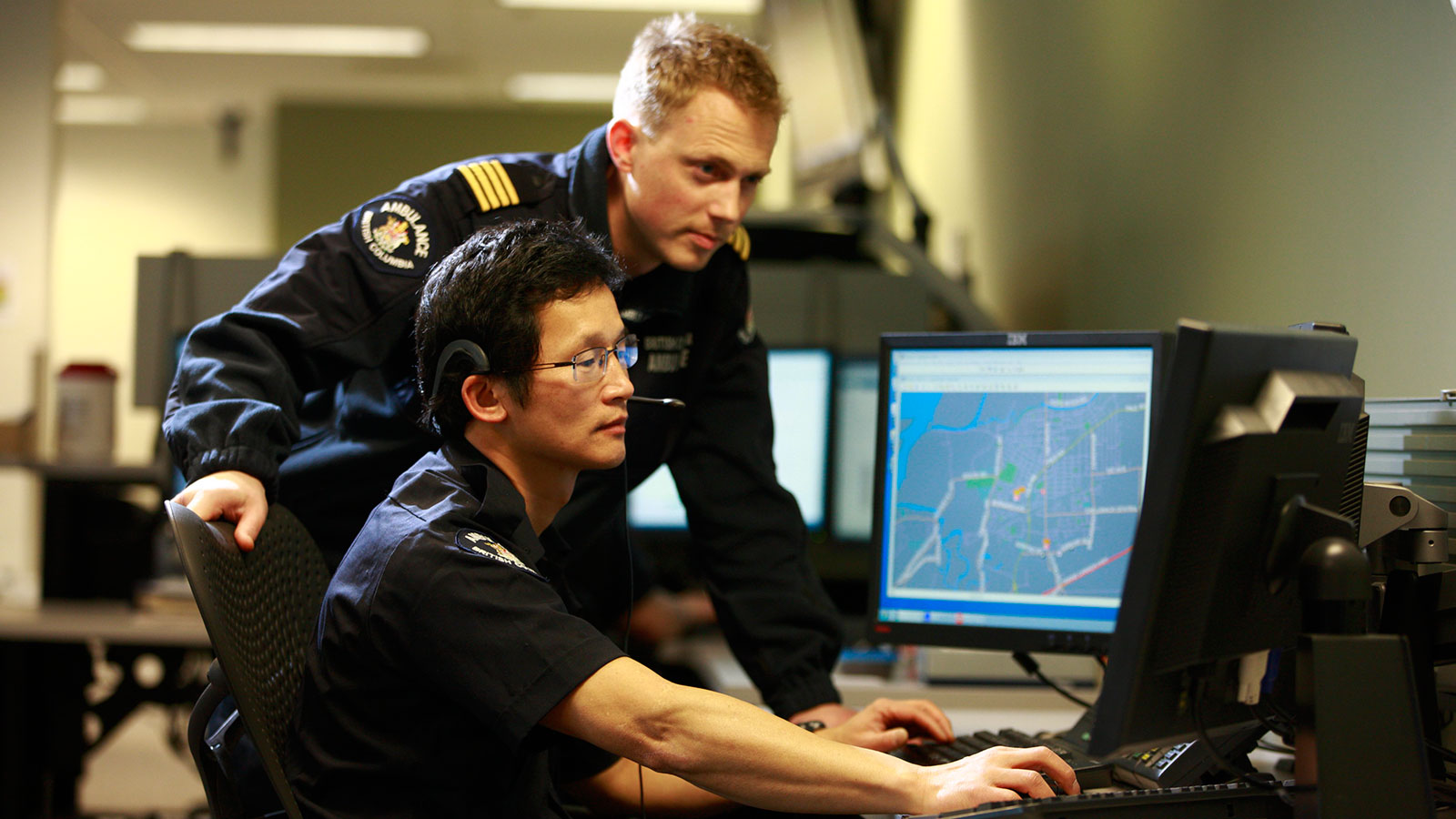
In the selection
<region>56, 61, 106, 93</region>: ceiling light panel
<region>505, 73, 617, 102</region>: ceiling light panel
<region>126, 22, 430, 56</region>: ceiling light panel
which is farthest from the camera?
<region>505, 73, 617, 102</region>: ceiling light panel

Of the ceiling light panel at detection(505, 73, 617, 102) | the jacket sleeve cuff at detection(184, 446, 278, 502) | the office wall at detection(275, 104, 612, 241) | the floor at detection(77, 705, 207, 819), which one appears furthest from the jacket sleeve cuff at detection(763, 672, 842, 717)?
the office wall at detection(275, 104, 612, 241)

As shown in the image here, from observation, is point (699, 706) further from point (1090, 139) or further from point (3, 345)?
point (3, 345)

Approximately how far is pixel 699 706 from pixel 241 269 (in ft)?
6.66

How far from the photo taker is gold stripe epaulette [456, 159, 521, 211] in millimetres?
1363

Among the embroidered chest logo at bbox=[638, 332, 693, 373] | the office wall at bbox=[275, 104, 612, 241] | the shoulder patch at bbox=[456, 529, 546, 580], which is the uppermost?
the office wall at bbox=[275, 104, 612, 241]

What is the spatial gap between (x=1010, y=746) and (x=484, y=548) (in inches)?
20.8

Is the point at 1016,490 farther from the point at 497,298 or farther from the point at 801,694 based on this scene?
the point at 497,298

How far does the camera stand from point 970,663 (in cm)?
171

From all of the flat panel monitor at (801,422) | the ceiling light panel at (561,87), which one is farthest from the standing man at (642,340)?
the ceiling light panel at (561,87)

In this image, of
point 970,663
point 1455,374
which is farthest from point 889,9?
point 1455,374

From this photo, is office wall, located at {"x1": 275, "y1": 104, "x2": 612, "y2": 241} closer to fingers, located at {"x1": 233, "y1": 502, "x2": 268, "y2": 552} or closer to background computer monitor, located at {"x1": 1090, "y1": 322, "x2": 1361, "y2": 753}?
fingers, located at {"x1": 233, "y1": 502, "x2": 268, "y2": 552}

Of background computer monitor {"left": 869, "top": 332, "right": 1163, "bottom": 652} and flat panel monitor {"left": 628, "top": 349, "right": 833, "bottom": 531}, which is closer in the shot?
background computer monitor {"left": 869, "top": 332, "right": 1163, "bottom": 652}

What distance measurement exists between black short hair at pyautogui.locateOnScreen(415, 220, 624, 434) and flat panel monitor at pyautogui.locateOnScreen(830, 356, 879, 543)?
5.14ft

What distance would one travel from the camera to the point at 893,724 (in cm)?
121
